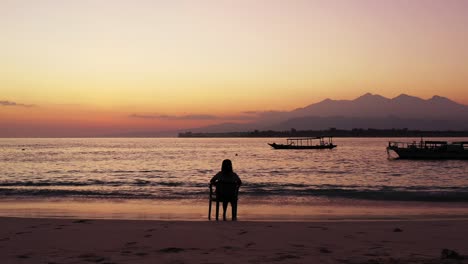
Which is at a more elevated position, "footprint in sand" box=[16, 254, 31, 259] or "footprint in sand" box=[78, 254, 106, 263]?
"footprint in sand" box=[78, 254, 106, 263]

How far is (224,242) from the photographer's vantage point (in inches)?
350

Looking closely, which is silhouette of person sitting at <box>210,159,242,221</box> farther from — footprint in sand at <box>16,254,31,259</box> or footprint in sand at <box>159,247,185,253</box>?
footprint in sand at <box>16,254,31,259</box>

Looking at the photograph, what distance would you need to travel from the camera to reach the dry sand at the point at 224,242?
24.8ft

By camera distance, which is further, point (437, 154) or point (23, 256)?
point (437, 154)

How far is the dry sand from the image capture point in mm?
7562

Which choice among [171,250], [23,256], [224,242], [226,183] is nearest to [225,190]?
[226,183]

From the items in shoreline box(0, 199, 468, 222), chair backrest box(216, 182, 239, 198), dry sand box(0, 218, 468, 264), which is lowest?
shoreline box(0, 199, 468, 222)

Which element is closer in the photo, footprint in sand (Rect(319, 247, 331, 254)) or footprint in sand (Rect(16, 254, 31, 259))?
footprint in sand (Rect(16, 254, 31, 259))

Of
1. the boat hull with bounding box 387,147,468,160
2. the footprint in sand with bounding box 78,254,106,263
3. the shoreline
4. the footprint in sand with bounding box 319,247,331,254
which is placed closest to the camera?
the footprint in sand with bounding box 78,254,106,263

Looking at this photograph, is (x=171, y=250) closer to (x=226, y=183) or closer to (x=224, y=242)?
(x=224, y=242)

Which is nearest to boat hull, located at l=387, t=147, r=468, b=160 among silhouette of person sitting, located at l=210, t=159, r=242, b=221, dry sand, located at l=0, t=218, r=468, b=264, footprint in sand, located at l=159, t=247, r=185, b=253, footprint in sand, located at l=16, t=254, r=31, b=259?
dry sand, located at l=0, t=218, r=468, b=264

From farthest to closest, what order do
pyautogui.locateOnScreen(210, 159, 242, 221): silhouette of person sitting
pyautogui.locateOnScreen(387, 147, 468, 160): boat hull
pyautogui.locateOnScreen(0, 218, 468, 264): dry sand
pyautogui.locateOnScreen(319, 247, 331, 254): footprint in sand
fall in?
1. pyautogui.locateOnScreen(387, 147, 468, 160): boat hull
2. pyautogui.locateOnScreen(210, 159, 242, 221): silhouette of person sitting
3. pyautogui.locateOnScreen(319, 247, 331, 254): footprint in sand
4. pyautogui.locateOnScreen(0, 218, 468, 264): dry sand

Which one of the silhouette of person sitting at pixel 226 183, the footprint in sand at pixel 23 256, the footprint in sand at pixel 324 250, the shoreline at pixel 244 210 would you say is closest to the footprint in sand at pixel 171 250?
the footprint in sand at pixel 23 256

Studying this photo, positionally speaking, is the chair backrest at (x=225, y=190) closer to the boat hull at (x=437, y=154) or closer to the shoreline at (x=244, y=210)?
the shoreline at (x=244, y=210)
